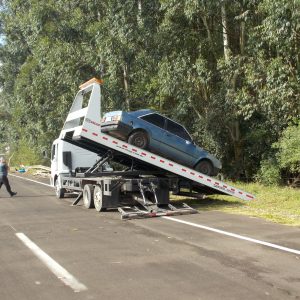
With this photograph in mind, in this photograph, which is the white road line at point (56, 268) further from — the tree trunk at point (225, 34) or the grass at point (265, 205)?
the tree trunk at point (225, 34)

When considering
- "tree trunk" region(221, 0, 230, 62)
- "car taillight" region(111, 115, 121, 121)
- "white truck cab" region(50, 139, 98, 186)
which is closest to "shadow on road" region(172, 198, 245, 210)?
"car taillight" region(111, 115, 121, 121)

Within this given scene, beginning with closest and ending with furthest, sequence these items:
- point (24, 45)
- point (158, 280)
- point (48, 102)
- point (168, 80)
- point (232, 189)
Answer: point (158, 280), point (232, 189), point (168, 80), point (48, 102), point (24, 45)

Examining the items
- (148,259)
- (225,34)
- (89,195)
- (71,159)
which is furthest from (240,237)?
(225,34)

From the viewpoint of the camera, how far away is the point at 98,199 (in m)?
13.0

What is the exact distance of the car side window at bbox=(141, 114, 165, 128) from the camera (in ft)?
44.6

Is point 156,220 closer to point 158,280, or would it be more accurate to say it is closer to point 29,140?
point 158,280

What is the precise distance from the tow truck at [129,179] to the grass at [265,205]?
49 centimetres

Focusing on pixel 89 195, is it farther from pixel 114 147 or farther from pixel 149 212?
pixel 149 212

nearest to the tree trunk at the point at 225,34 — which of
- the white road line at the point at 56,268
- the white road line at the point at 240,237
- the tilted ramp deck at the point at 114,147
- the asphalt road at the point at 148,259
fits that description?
the tilted ramp deck at the point at 114,147

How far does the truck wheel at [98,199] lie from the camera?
41.8 feet

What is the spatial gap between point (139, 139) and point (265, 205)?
13.9ft

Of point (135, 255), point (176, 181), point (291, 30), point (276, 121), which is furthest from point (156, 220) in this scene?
point (276, 121)

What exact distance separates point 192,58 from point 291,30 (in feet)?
25.8

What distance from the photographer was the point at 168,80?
19.2 meters
